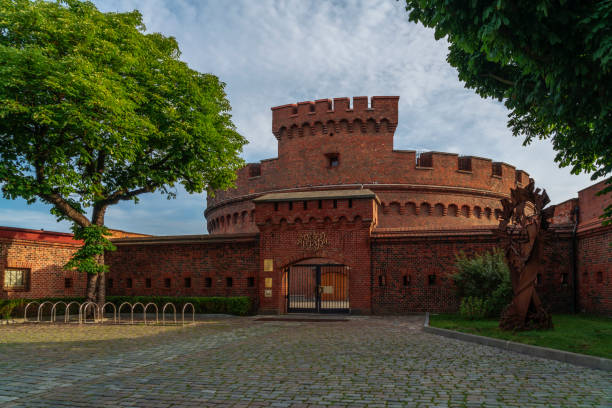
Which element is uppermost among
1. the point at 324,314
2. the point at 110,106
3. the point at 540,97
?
the point at 110,106

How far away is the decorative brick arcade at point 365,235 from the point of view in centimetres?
1698

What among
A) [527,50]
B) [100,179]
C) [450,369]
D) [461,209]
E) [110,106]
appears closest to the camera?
[527,50]

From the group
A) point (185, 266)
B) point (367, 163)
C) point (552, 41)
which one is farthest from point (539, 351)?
point (367, 163)

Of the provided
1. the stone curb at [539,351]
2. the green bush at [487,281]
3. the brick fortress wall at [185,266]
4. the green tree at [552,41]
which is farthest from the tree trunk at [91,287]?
the green tree at [552,41]

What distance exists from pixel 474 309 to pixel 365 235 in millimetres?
5296

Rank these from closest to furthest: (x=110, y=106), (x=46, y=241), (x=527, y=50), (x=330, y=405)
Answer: (x=330, y=405), (x=527, y=50), (x=110, y=106), (x=46, y=241)

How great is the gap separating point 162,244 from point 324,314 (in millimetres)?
8539

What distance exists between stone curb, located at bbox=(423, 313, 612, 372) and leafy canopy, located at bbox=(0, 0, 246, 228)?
1206cm

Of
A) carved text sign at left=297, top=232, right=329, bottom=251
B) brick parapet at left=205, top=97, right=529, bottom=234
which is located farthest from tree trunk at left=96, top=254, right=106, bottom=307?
brick parapet at left=205, top=97, right=529, bottom=234

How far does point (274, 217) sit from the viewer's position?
1962 cm

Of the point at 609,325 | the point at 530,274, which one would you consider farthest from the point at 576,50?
the point at 609,325

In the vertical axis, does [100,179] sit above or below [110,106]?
below

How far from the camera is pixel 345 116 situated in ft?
91.0

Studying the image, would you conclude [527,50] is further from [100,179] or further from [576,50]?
[100,179]
